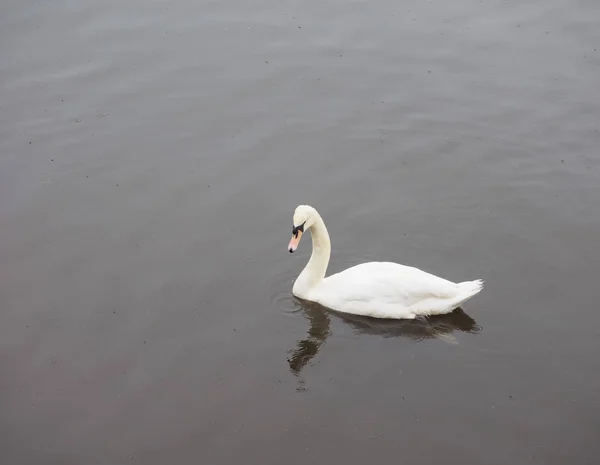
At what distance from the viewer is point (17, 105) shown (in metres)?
15.9

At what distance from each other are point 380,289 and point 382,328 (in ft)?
1.66

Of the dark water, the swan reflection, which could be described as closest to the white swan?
the swan reflection

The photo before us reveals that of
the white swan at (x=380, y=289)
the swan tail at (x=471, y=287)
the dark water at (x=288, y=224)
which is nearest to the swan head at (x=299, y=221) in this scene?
the white swan at (x=380, y=289)

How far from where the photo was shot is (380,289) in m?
10.6

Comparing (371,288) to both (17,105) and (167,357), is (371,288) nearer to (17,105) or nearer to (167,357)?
(167,357)

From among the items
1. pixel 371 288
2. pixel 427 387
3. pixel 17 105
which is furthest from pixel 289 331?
pixel 17 105

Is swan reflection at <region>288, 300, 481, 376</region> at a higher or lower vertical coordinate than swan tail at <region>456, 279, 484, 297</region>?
lower

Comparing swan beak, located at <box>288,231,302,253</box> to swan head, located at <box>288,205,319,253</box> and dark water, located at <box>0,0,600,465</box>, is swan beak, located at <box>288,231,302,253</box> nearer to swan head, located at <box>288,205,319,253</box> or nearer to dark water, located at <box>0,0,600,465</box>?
swan head, located at <box>288,205,319,253</box>

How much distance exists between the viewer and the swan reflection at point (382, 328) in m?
10.3

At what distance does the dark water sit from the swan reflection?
33 mm

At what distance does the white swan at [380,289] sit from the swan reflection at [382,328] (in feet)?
0.34

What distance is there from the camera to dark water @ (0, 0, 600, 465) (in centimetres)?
916

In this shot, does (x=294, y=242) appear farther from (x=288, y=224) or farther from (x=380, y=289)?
(x=288, y=224)

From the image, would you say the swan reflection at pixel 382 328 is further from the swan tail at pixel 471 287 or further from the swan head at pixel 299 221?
the swan head at pixel 299 221
